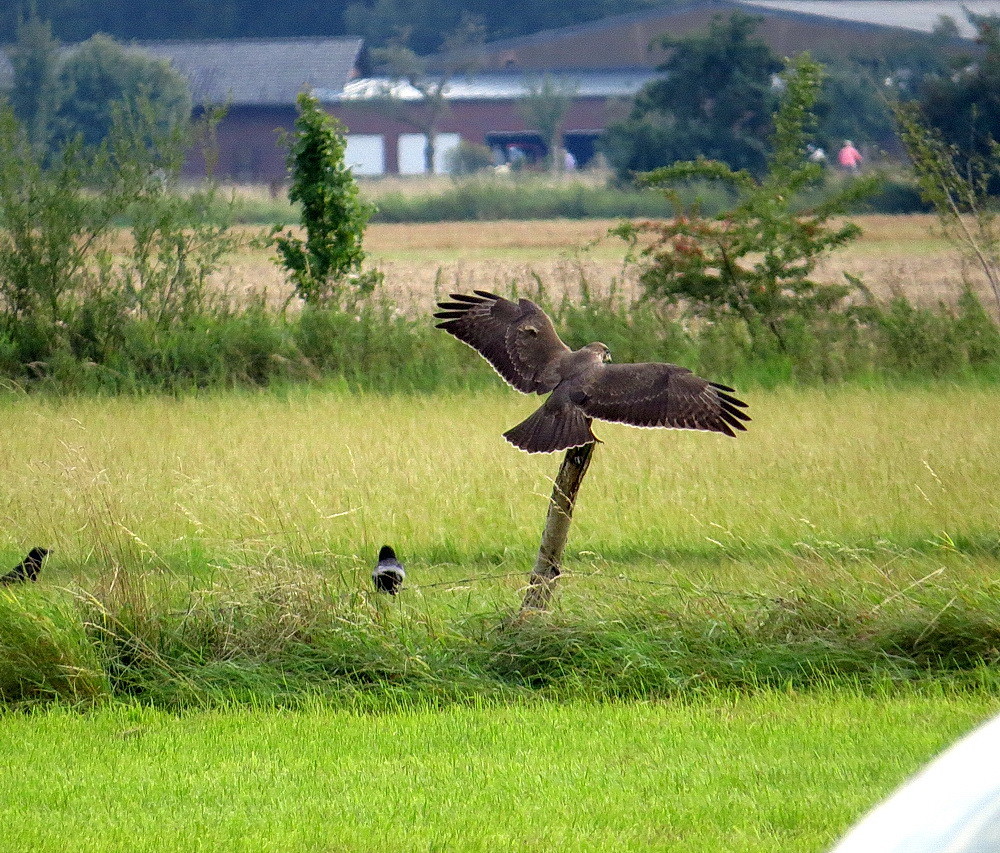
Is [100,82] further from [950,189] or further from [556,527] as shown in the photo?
[556,527]

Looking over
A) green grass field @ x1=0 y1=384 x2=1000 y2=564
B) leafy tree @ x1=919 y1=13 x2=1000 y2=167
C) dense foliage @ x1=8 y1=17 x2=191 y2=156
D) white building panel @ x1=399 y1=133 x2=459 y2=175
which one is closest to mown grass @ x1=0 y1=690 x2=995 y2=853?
green grass field @ x1=0 y1=384 x2=1000 y2=564

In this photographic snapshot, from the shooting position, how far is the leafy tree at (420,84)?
198 feet

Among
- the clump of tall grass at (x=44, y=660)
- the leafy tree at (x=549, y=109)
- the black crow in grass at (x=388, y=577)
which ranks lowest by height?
the leafy tree at (x=549, y=109)

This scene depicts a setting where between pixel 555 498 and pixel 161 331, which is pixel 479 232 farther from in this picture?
pixel 555 498

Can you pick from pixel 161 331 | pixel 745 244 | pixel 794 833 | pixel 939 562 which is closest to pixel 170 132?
pixel 161 331

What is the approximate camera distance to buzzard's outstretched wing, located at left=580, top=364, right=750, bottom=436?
227 inches

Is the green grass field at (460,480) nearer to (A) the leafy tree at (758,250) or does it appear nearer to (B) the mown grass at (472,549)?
(B) the mown grass at (472,549)

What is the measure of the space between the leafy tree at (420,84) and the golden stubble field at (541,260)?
20181 millimetres

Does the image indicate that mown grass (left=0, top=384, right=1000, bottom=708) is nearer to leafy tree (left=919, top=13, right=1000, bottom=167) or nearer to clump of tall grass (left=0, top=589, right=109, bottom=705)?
clump of tall grass (left=0, top=589, right=109, bottom=705)

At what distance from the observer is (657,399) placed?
19.1ft

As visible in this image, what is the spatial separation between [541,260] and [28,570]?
76.2 feet

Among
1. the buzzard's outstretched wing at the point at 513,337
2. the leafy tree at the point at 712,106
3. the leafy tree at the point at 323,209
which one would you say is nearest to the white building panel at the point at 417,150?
the leafy tree at the point at 712,106

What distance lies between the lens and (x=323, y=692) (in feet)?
20.0

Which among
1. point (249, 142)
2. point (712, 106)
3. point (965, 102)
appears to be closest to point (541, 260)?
point (965, 102)
